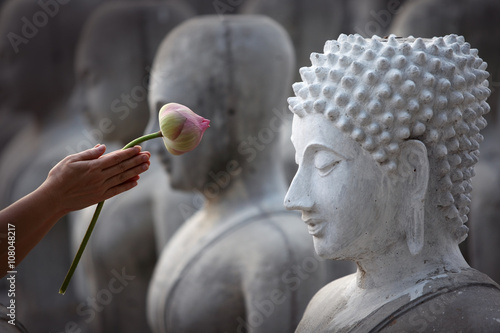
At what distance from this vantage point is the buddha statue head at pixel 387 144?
86.5 inches

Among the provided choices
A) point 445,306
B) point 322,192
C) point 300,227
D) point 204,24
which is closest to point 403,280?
point 445,306

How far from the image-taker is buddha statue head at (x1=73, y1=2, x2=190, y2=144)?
5.50 m

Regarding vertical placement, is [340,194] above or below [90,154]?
below

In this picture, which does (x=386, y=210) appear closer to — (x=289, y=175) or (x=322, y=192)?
(x=322, y=192)

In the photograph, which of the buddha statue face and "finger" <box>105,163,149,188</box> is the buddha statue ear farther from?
"finger" <box>105,163,149,188</box>

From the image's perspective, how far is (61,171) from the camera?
83.7 inches

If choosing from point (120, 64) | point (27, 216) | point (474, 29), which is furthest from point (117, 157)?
point (120, 64)

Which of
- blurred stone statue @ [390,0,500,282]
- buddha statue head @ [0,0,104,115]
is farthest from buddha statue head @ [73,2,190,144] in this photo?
blurred stone statue @ [390,0,500,282]

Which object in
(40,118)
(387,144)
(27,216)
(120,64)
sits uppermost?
(120,64)

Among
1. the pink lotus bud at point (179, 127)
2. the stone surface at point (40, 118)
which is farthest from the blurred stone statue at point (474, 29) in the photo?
the stone surface at point (40, 118)

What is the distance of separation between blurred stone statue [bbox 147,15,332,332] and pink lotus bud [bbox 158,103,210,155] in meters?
1.41

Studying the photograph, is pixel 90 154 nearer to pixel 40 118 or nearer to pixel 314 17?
pixel 314 17

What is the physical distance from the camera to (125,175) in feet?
6.93

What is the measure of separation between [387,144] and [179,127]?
0.56 m
